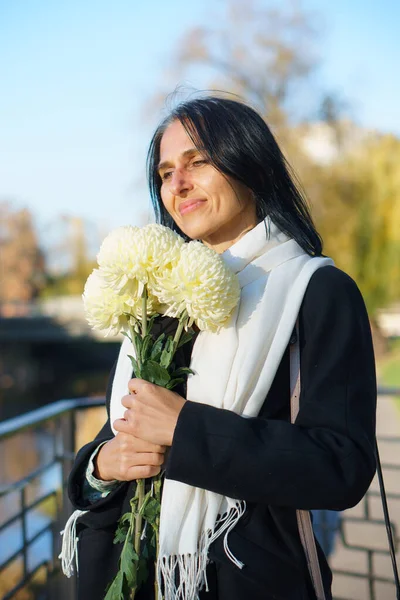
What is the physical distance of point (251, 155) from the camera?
4.07 ft

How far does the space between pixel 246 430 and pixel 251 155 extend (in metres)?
0.55

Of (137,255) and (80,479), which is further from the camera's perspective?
(80,479)

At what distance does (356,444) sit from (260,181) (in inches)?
21.8

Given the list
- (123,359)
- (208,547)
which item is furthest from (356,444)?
(123,359)

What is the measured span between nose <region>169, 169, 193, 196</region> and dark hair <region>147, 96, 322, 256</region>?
0.06m

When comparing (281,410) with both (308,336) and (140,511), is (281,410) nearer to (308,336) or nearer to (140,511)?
(308,336)

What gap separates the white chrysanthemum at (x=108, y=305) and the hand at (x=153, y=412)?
0.13 meters

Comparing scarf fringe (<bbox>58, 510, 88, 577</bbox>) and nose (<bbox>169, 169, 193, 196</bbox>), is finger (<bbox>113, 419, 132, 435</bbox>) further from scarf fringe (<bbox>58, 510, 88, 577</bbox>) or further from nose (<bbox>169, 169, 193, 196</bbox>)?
nose (<bbox>169, 169, 193, 196</bbox>)

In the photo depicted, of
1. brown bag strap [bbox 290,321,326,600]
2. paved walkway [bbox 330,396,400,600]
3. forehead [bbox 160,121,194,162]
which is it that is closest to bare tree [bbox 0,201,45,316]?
paved walkway [bbox 330,396,400,600]

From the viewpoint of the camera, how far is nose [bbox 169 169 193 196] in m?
1.26

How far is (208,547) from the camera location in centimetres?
105

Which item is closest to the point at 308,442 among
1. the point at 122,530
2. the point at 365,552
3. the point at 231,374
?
the point at 231,374

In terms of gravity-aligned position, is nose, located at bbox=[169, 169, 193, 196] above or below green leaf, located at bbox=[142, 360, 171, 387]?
above

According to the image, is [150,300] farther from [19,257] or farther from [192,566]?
[19,257]
